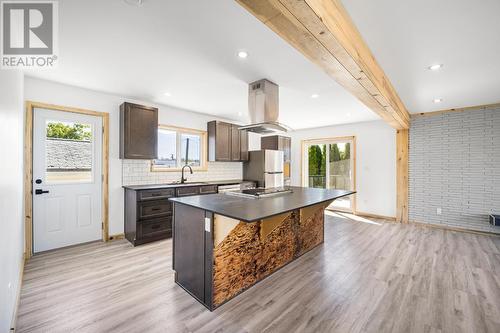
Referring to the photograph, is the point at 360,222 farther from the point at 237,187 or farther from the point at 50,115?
the point at 50,115

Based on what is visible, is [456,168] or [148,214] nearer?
[148,214]

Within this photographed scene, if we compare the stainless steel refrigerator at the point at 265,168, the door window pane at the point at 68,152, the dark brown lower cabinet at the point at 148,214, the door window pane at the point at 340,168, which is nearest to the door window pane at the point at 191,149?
the dark brown lower cabinet at the point at 148,214

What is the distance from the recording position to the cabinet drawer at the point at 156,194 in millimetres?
3536

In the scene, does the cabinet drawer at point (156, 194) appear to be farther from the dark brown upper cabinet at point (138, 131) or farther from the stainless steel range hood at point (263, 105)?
the stainless steel range hood at point (263, 105)

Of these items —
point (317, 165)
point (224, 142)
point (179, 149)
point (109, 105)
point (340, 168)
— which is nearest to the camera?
point (109, 105)

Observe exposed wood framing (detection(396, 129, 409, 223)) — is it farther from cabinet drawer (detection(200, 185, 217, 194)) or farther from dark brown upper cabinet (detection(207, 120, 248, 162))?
cabinet drawer (detection(200, 185, 217, 194))

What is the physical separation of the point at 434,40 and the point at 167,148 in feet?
14.3

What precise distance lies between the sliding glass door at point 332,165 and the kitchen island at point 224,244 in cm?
389

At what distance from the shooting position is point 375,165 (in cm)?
572

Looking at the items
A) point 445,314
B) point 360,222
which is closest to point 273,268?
point 445,314

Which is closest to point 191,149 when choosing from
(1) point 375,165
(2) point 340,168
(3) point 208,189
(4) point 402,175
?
(3) point 208,189

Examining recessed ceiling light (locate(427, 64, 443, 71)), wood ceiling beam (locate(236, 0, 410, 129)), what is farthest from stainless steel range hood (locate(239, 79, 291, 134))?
recessed ceiling light (locate(427, 64, 443, 71))

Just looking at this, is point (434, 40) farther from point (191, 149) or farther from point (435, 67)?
point (191, 149)

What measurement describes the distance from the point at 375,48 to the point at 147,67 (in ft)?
8.63
